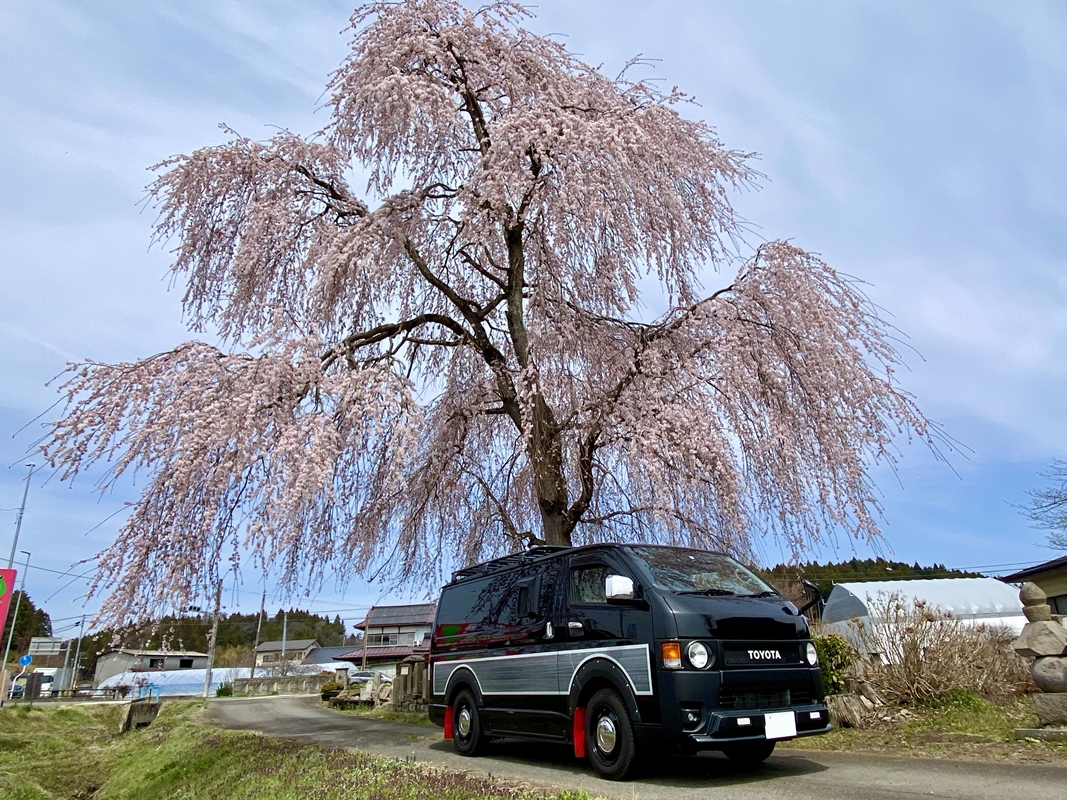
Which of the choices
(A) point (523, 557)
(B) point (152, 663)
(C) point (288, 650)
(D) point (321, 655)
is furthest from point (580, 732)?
(C) point (288, 650)

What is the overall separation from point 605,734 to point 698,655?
119 centimetres

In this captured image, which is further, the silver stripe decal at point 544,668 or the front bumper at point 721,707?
the silver stripe decal at point 544,668

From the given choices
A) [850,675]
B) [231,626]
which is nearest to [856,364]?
[850,675]

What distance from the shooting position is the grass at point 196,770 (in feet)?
19.0

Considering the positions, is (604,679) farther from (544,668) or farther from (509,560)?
(509,560)

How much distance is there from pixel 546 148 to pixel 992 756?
8.48 meters

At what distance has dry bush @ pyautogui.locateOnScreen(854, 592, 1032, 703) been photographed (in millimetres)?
8227

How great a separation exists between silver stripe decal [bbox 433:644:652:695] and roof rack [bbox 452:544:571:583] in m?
0.99

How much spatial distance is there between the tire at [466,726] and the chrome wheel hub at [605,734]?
2.19 meters

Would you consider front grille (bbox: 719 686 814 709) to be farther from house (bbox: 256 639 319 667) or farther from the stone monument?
house (bbox: 256 639 319 667)

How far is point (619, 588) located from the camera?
227 inches

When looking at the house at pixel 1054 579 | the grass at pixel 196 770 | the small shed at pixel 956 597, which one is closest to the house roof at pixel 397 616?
the grass at pixel 196 770

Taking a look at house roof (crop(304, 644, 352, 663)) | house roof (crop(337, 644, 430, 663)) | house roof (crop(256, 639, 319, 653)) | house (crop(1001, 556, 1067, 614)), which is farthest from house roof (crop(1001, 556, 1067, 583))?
house roof (crop(256, 639, 319, 653))

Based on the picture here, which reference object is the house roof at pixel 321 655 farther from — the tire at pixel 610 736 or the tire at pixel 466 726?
the tire at pixel 610 736
